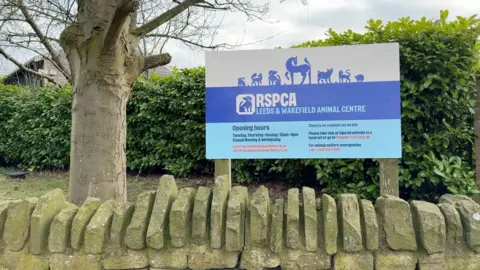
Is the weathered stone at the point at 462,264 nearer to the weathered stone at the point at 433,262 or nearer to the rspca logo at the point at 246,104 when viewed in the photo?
the weathered stone at the point at 433,262

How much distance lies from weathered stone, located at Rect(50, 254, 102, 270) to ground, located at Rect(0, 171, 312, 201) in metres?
3.78

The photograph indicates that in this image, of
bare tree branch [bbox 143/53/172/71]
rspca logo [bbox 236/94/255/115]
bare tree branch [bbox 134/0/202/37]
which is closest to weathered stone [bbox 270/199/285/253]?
rspca logo [bbox 236/94/255/115]

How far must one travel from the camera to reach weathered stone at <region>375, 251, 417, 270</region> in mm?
1810

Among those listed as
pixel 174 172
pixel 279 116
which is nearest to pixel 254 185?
pixel 174 172

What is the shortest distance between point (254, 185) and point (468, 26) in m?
3.70

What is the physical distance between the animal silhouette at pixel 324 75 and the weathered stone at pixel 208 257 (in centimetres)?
218

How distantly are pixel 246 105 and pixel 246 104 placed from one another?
0.01 meters

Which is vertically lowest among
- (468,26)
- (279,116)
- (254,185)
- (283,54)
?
(254,185)

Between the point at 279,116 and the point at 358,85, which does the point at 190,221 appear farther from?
the point at 358,85

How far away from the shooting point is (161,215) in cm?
187

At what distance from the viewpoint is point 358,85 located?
3527 mm

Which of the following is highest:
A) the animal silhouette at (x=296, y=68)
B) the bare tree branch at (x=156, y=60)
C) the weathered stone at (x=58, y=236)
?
the bare tree branch at (x=156, y=60)

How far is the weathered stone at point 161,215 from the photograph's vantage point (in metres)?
1.83

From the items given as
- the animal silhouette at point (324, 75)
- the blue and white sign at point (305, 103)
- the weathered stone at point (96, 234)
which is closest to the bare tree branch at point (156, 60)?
the blue and white sign at point (305, 103)
